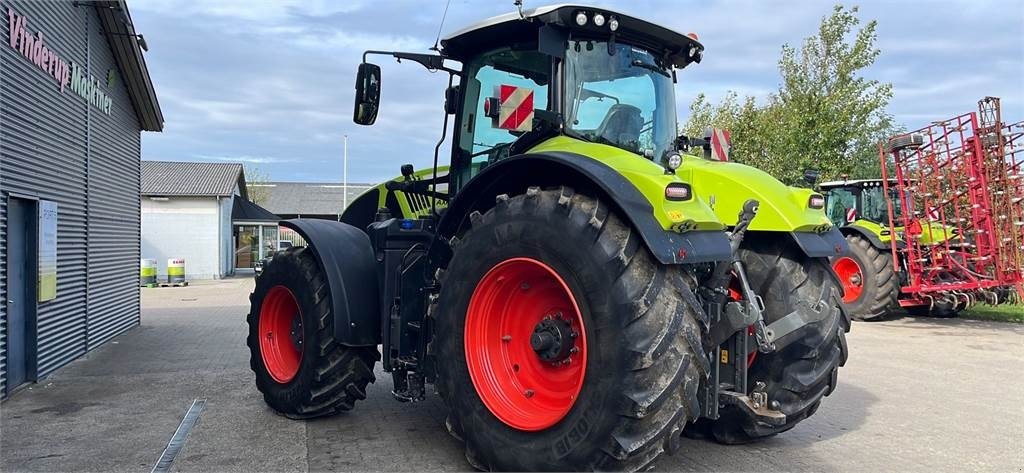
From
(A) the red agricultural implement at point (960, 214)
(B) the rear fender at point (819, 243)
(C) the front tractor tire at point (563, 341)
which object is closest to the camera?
(C) the front tractor tire at point (563, 341)

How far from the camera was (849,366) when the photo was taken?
8.14 meters

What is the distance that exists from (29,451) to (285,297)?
2008 millimetres

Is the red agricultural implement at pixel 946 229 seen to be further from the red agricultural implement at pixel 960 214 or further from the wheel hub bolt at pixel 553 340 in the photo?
the wheel hub bolt at pixel 553 340

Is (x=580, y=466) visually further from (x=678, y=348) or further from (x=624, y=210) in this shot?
(x=624, y=210)

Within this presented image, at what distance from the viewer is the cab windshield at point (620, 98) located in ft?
14.3

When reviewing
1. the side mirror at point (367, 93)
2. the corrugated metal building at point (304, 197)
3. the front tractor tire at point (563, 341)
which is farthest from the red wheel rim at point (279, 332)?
the corrugated metal building at point (304, 197)

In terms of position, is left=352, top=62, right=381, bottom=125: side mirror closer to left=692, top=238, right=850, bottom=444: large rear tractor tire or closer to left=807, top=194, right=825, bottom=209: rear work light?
left=692, top=238, right=850, bottom=444: large rear tractor tire

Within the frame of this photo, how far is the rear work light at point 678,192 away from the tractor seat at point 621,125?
3.19ft

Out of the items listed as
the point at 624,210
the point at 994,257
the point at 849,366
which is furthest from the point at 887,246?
the point at 624,210

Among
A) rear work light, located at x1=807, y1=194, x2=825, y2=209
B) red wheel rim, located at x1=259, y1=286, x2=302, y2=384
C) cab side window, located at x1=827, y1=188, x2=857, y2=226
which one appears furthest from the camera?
cab side window, located at x1=827, y1=188, x2=857, y2=226


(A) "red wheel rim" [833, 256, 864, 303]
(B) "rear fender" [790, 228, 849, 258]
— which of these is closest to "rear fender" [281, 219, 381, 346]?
(B) "rear fender" [790, 228, 849, 258]

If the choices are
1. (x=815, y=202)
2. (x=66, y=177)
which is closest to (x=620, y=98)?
(x=815, y=202)

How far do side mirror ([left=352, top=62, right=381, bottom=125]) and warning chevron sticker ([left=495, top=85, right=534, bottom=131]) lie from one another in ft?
3.23

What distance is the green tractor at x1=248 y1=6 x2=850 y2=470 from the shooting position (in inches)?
132
